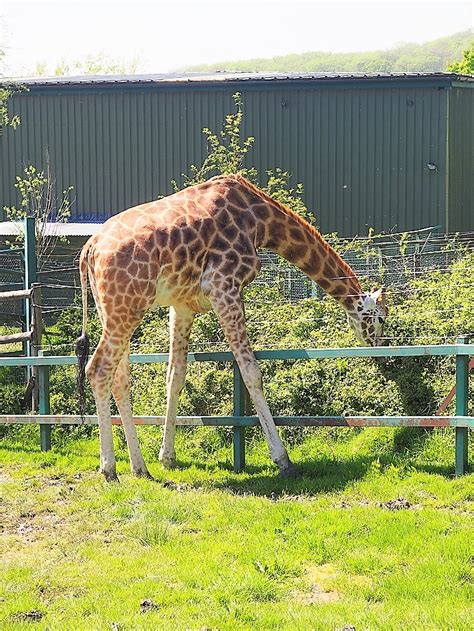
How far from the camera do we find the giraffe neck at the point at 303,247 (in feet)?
26.7

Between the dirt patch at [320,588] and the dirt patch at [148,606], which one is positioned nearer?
the dirt patch at [148,606]

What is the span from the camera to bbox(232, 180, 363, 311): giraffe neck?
8.13 metres

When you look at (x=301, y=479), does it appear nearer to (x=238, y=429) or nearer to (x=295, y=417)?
(x=295, y=417)

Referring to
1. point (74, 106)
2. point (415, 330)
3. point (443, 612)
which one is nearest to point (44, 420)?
point (415, 330)

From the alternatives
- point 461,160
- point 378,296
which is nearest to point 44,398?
point 378,296

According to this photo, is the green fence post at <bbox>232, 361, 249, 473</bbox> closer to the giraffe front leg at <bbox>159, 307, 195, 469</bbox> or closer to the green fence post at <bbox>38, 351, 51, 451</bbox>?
the giraffe front leg at <bbox>159, 307, 195, 469</bbox>

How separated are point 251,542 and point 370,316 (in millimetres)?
3185

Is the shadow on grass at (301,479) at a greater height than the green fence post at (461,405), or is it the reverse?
the green fence post at (461,405)

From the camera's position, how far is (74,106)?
22672mm

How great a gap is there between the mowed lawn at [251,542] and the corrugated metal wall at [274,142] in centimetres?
1379

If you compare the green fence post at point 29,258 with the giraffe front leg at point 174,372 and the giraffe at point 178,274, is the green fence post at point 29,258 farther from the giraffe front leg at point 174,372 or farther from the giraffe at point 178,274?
the giraffe front leg at point 174,372

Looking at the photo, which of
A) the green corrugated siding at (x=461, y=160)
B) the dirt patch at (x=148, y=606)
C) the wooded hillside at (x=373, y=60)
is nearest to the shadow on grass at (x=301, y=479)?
the dirt patch at (x=148, y=606)

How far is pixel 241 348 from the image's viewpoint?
767cm

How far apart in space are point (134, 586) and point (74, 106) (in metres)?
19.2
